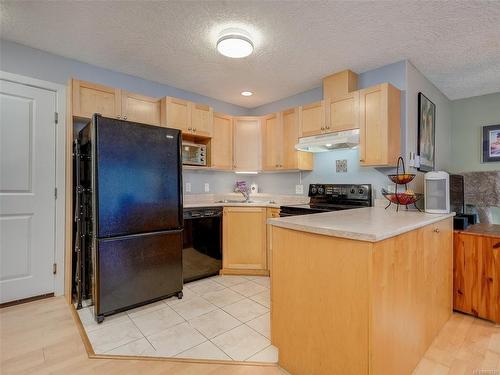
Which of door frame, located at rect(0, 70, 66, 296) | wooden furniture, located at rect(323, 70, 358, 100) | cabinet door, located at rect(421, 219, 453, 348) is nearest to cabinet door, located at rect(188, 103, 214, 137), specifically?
door frame, located at rect(0, 70, 66, 296)

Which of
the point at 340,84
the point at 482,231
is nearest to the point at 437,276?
the point at 482,231

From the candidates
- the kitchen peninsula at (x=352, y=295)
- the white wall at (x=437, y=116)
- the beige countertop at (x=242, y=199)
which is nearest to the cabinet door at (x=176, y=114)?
the beige countertop at (x=242, y=199)

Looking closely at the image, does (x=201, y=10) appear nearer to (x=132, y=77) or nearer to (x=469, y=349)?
(x=132, y=77)

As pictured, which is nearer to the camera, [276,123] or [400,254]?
[400,254]

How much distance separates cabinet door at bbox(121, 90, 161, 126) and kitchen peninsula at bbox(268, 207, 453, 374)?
7.34 ft

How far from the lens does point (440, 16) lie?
6.61ft

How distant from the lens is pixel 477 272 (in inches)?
88.0

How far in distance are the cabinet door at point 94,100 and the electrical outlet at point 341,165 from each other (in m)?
2.64

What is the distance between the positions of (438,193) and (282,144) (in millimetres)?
1934

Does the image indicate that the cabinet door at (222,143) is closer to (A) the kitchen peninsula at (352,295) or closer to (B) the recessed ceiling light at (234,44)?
(B) the recessed ceiling light at (234,44)

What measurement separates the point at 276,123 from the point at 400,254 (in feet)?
8.65

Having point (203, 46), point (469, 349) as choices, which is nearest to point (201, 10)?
point (203, 46)

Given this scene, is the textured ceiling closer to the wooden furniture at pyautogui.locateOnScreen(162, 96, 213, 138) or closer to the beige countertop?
the wooden furniture at pyautogui.locateOnScreen(162, 96, 213, 138)

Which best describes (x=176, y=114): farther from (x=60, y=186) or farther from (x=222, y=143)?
(x=60, y=186)
